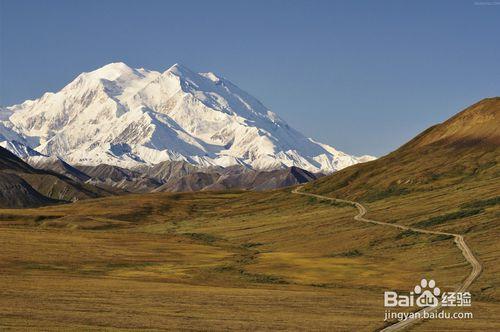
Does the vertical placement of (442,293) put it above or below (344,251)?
below

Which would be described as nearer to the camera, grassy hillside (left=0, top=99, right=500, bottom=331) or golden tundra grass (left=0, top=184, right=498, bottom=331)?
golden tundra grass (left=0, top=184, right=498, bottom=331)

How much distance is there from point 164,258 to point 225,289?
5189 cm

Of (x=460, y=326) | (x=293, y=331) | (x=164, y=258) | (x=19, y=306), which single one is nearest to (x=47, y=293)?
(x=19, y=306)

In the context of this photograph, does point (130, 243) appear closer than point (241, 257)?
No

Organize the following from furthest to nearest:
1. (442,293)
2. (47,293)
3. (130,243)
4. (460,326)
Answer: (130,243)
(442,293)
(47,293)
(460,326)

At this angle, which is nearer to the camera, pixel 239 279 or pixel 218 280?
Result: pixel 218 280

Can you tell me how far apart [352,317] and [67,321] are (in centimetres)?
3005

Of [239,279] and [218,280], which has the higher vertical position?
[239,279]

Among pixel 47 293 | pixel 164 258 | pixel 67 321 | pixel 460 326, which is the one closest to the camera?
pixel 67 321

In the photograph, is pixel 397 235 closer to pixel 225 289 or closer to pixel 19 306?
pixel 225 289

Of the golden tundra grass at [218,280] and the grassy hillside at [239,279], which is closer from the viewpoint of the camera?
the golden tundra grass at [218,280]

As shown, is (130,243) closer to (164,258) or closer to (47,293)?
(164,258)

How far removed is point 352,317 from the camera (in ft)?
308

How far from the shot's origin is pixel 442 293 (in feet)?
386
